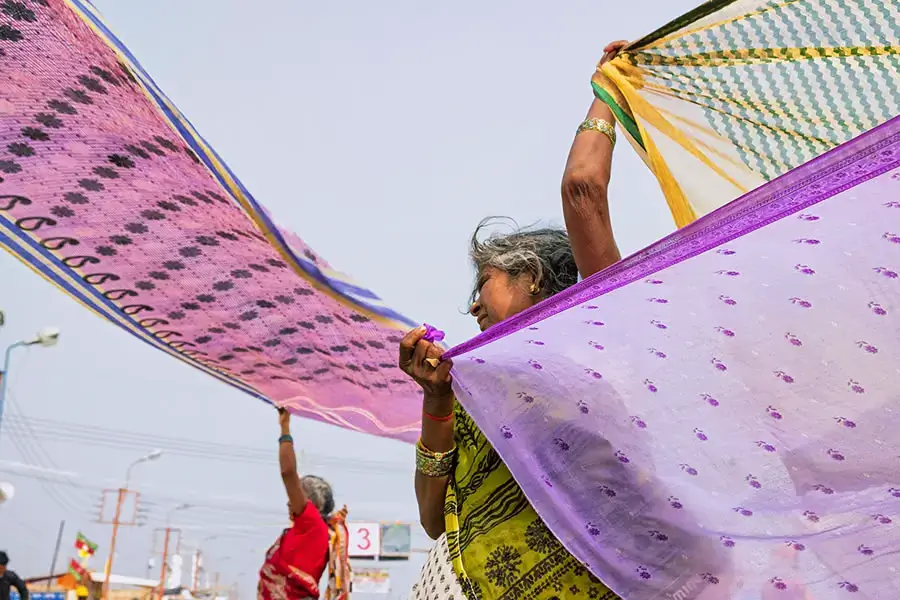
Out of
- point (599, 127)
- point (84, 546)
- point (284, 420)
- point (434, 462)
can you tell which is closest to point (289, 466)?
point (284, 420)

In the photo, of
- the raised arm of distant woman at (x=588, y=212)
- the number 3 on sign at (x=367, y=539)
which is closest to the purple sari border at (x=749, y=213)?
the raised arm of distant woman at (x=588, y=212)

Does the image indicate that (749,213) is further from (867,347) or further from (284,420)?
(284,420)

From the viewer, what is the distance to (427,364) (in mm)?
2217

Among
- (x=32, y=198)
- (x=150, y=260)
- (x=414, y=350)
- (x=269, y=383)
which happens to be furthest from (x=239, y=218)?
(x=414, y=350)

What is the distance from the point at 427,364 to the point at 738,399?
0.72 metres

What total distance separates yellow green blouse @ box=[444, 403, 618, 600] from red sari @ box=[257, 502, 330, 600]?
3.60 m

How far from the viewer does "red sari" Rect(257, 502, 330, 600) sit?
564 centimetres

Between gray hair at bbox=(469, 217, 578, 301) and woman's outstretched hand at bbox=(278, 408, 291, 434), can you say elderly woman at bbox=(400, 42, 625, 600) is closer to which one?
gray hair at bbox=(469, 217, 578, 301)

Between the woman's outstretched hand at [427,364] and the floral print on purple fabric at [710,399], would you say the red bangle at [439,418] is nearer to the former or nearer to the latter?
the woman's outstretched hand at [427,364]

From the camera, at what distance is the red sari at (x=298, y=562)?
222 inches

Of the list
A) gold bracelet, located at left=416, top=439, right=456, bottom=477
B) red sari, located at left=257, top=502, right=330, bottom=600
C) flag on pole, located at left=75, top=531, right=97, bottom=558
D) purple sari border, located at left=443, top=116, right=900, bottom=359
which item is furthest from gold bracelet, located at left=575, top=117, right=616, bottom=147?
flag on pole, located at left=75, top=531, right=97, bottom=558

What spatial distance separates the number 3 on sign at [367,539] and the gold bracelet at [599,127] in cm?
3847

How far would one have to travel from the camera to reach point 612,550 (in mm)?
1970

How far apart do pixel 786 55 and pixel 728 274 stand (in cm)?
87
